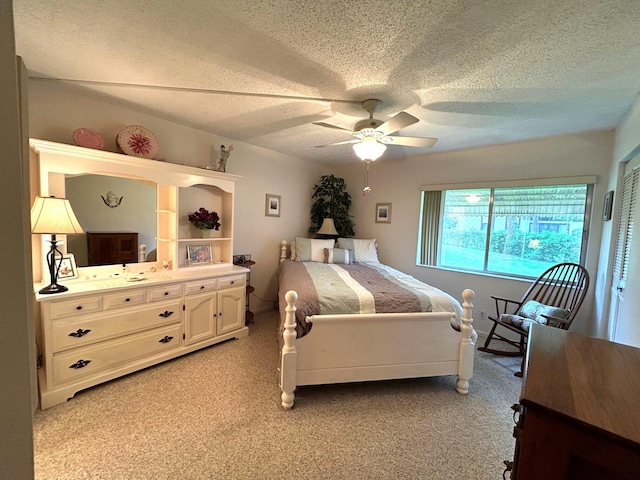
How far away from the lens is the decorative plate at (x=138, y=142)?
96.8 inches

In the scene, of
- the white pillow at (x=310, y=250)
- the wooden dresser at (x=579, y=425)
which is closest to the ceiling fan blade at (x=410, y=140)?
the wooden dresser at (x=579, y=425)

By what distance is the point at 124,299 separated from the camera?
224 centimetres

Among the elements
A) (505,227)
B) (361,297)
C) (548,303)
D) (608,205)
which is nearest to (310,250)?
(361,297)

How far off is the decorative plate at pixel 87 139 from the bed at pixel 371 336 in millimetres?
2059

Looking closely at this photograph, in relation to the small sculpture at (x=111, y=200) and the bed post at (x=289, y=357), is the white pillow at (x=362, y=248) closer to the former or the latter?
the bed post at (x=289, y=357)

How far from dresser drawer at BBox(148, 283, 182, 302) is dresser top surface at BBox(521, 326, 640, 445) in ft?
8.62

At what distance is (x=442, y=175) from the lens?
A: 376cm

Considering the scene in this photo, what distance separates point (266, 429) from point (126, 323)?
145 centimetres

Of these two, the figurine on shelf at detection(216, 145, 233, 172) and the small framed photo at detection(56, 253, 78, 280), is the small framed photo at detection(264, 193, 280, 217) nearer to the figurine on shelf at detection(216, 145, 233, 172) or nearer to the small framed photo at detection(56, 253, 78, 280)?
the figurine on shelf at detection(216, 145, 233, 172)

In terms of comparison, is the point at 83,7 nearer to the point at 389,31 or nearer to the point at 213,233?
the point at 389,31

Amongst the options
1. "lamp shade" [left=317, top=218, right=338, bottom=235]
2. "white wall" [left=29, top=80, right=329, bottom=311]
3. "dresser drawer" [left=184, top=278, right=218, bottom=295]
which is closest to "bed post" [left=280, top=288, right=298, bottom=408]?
"dresser drawer" [left=184, top=278, right=218, bottom=295]

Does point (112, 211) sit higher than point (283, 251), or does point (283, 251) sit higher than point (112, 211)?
point (112, 211)

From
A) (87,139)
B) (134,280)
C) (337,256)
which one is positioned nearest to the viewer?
(87,139)

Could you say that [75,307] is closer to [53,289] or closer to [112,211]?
[53,289]
